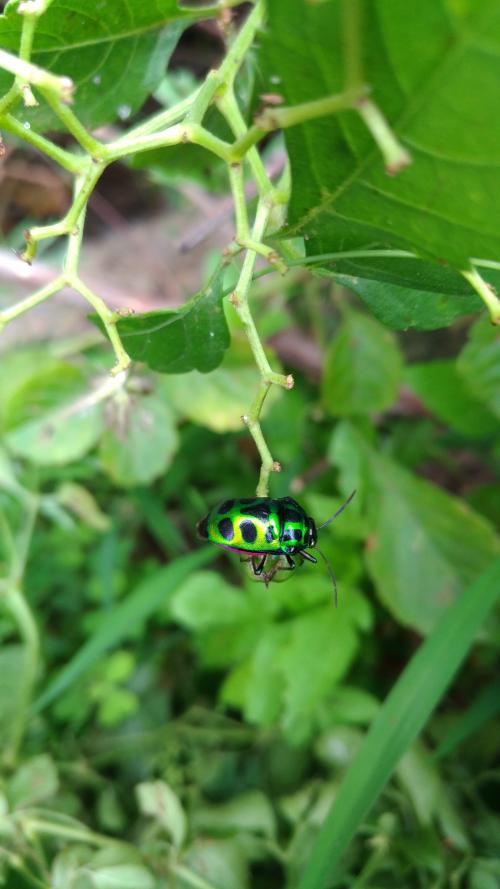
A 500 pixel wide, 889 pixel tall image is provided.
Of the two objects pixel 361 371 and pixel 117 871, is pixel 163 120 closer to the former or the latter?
pixel 361 371

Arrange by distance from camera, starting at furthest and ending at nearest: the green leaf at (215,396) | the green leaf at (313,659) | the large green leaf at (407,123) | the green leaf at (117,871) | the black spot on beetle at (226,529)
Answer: the green leaf at (215,396), the green leaf at (313,659), the green leaf at (117,871), the black spot on beetle at (226,529), the large green leaf at (407,123)

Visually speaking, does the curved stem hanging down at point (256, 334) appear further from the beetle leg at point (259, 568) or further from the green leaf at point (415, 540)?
the green leaf at point (415, 540)

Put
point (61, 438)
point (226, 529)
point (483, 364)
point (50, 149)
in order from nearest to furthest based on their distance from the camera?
point (50, 149) < point (226, 529) < point (483, 364) < point (61, 438)

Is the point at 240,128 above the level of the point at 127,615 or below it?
above

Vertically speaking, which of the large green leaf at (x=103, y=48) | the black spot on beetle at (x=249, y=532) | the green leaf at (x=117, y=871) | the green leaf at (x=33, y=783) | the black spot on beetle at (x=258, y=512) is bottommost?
the green leaf at (x=33, y=783)

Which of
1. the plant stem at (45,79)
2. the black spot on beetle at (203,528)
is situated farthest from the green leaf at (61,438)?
the plant stem at (45,79)

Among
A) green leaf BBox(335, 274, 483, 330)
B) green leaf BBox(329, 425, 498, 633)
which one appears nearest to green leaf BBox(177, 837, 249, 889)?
green leaf BBox(329, 425, 498, 633)

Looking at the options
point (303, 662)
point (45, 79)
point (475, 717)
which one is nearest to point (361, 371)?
point (303, 662)

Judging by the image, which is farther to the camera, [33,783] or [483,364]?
[33,783]
